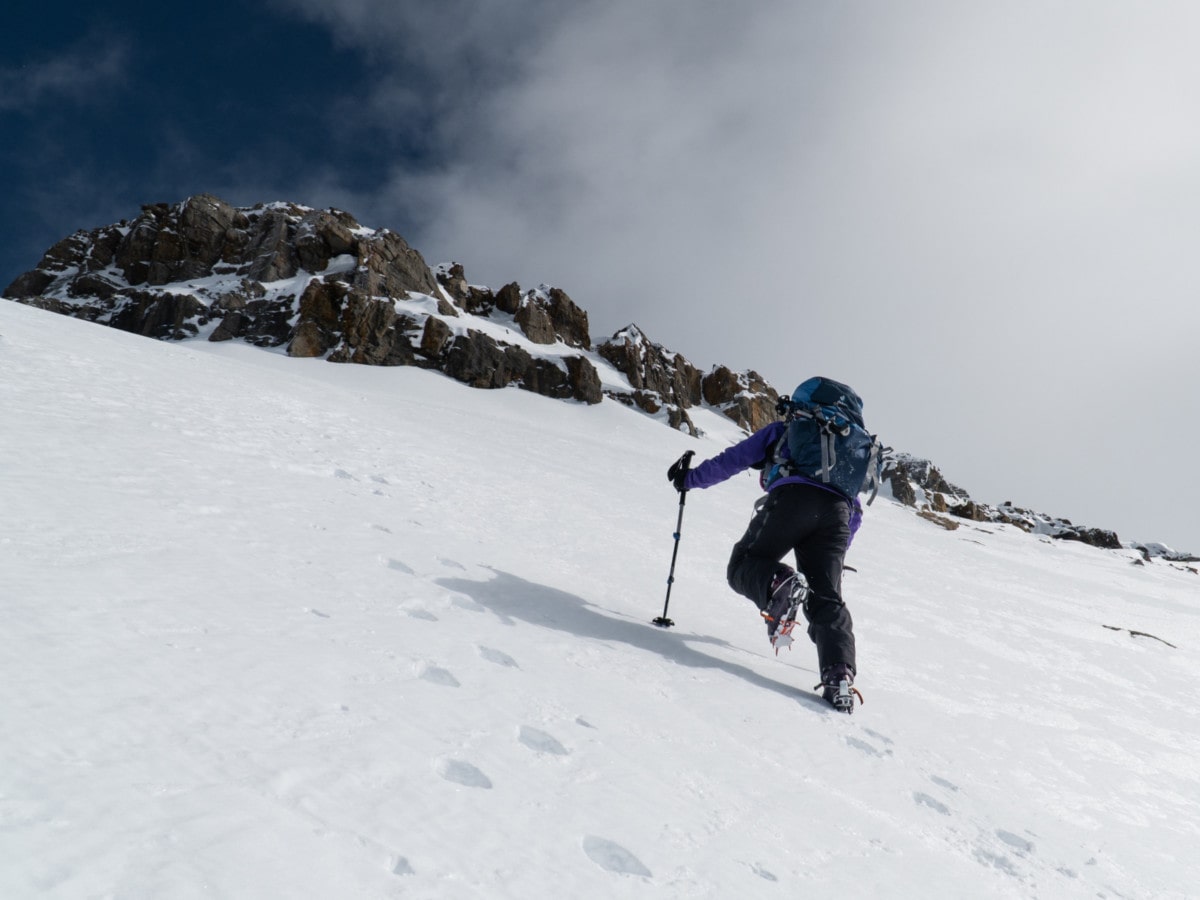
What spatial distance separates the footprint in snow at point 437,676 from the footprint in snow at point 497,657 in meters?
0.34

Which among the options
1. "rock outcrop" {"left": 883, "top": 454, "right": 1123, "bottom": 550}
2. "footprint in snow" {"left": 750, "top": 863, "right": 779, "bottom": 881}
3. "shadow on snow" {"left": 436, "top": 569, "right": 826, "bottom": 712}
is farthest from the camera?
"rock outcrop" {"left": 883, "top": 454, "right": 1123, "bottom": 550}

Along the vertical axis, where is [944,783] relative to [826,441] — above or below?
below

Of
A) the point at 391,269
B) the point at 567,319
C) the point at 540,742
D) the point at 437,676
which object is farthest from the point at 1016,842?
the point at 567,319

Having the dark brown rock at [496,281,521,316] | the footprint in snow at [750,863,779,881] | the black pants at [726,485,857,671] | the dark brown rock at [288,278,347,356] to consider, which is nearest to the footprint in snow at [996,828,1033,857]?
the footprint in snow at [750,863,779,881]

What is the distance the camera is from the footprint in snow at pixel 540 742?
246 centimetres

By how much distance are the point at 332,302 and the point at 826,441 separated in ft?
180

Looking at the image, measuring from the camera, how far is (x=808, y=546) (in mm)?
4742

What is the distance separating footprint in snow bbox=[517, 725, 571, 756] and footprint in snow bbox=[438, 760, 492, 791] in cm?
32

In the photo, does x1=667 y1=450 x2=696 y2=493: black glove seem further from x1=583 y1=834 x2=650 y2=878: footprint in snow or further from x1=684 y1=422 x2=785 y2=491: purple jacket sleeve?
x1=583 y1=834 x2=650 y2=878: footprint in snow

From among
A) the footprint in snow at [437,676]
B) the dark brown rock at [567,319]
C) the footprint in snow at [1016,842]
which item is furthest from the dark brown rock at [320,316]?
the footprint in snow at [1016,842]

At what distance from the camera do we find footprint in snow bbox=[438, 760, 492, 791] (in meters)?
2.09

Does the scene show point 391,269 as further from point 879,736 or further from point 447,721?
point 447,721

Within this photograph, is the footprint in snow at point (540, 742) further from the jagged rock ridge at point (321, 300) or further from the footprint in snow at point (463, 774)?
the jagged rock ridge at point (321, 300)

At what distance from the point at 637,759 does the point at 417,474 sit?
239 inches
